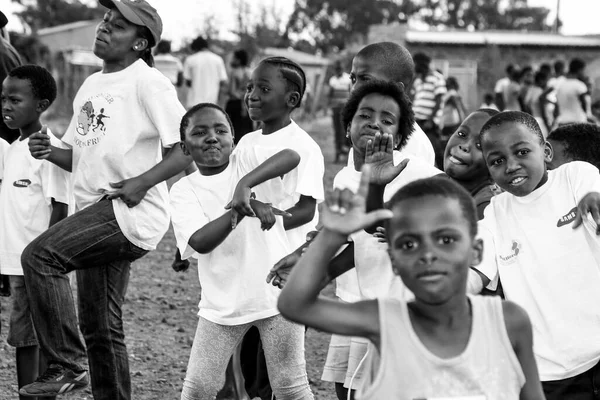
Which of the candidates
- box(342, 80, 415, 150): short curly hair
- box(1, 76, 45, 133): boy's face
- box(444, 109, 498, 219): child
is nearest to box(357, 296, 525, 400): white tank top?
box(342, 80, 415, 150): short curly hair

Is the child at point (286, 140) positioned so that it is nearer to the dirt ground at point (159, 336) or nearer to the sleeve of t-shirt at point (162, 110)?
the sleeve of t-shirt at point (162, 110)

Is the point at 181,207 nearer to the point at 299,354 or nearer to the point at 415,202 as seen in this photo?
the point at 299,354

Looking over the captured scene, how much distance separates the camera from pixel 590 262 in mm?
3818

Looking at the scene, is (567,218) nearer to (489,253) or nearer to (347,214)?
(489,253)

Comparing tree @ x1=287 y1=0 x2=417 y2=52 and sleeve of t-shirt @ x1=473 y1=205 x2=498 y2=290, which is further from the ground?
tree @ x1=287 y1=0 x2=417 y2=52

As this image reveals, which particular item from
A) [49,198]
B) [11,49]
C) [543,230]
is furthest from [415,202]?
[11,49]

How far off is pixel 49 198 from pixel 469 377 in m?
3.12

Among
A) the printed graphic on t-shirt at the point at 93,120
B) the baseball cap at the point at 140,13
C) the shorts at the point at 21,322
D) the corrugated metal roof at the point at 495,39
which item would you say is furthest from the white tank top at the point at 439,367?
the corrugated metal roof at the point at 495,39

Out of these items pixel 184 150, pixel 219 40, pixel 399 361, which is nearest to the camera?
pixel 399 361

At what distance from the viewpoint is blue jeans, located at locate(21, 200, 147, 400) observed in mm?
4648

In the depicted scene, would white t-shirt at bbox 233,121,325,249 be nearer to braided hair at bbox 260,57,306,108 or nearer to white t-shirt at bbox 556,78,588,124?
braided hair at bbox 260,57,306,108

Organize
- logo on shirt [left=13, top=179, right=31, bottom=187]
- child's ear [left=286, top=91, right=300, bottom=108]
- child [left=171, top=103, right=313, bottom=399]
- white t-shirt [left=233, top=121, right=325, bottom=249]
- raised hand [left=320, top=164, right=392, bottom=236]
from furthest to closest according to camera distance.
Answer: logo on shirt [left=13, top=179, right=31, bottom=187] → child's ear [left=286, top=91, right=300, bottom=108] → white t-shirt [left=233, top=121, right=325, bottom=249] → child [left=171, top=103, right=313, bottom=399] → raised hand [left=320, top=164, right=392, bottom=236]

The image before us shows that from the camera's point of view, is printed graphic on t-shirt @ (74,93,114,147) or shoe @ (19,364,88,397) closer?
shoe @ (19,364,88,397)

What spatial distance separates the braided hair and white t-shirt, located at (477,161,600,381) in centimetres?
127
